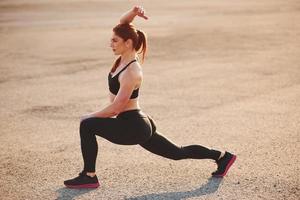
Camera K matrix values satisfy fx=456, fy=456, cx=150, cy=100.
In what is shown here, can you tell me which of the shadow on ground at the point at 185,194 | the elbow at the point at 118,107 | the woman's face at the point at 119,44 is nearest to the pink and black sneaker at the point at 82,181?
the shadow on ground at the point at 185,194

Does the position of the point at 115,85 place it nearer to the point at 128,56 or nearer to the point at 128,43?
the point at 128,56

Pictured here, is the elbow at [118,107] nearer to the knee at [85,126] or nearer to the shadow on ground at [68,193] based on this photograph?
the knee at [85,126]

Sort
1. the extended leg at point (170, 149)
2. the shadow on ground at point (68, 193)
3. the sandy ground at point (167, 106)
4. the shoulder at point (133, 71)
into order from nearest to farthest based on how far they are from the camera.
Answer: the shoulder at point (133, 71) < the shadow on ground at point (68, 193) < the extended leg at point (170, 149) < the sandy ground at point (167, 106)

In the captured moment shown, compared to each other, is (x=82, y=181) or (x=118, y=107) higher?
(x=118, y=107)

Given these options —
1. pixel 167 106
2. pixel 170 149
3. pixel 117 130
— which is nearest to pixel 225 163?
pixel 170 149

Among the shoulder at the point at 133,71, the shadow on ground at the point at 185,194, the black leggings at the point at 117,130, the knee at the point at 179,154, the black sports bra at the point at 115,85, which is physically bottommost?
the shadow on ground at the point at 185,194

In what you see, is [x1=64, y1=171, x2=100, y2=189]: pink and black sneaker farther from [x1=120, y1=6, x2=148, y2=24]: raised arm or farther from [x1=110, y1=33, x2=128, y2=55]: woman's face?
[x1=120, y1=6, x2=148, y2=24]: raised arm

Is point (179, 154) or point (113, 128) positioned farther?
point (179, 154)

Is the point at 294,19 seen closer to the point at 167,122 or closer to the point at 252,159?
the point at 167,122

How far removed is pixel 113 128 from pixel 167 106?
421cm

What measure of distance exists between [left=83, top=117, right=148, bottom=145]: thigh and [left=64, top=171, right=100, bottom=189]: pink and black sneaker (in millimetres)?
628

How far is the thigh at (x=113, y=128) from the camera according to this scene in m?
4.75

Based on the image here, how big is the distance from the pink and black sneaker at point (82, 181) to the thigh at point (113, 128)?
0.63 meters

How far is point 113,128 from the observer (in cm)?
475
